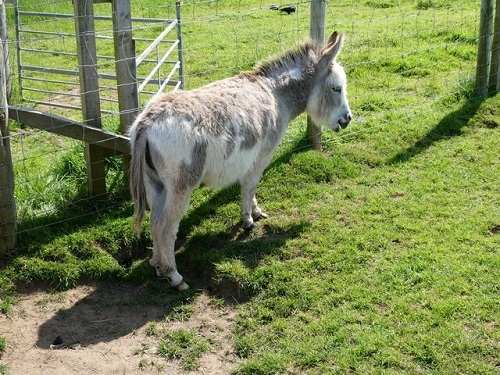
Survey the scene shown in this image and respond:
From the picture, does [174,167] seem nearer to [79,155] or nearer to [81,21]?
[81,21]

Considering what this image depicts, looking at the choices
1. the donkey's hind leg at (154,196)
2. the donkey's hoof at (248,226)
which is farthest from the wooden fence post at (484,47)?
the donkey's hind leg at (154,196)

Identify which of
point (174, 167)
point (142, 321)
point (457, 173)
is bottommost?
point (142, 321)

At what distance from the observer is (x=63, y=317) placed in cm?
525

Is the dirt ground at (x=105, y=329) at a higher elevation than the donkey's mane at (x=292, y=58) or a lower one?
lower

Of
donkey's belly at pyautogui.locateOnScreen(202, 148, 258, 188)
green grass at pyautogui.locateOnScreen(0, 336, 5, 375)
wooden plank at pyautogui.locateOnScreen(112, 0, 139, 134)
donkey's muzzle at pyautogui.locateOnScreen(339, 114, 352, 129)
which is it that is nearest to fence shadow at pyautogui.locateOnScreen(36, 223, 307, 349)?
green grass at pyautogui.locateOnScreen(0, 336, 5, 375)

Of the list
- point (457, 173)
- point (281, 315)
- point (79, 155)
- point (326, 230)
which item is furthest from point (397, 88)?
point (281, 315)

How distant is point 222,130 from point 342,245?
1.55 meters

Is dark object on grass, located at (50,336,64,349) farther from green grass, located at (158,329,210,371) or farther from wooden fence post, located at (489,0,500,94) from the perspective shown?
wooden fence post, located at (489,0,500,94)

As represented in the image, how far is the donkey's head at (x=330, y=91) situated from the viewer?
659 centimetres

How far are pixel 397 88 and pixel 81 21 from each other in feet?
17.4

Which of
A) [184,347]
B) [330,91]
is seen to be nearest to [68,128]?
[184,347]

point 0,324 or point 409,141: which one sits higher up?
point 409,141

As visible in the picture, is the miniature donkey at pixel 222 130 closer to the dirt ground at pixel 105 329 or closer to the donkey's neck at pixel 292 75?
the donkey's neck at pixel 292 75

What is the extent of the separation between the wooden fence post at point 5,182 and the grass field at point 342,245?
17cm
